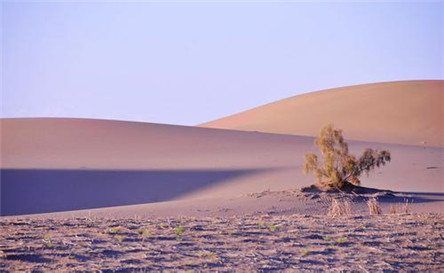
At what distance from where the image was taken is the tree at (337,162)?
86.9ft

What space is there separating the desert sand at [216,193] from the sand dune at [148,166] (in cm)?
10

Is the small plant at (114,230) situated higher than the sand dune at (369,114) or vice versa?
the sand dune at (369,114)

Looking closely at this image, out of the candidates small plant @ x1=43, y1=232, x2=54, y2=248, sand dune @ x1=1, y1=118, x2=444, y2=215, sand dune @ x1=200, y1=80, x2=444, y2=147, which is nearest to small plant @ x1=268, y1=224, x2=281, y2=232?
small plant @ x1=43, y1=232, x2=54, y2=248

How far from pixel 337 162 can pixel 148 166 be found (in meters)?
18.5

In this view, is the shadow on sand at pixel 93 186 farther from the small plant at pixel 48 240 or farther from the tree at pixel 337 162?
the small plant at pixel 48 240

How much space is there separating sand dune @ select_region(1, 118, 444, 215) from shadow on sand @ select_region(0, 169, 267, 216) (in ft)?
0.16

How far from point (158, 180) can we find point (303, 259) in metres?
28.0

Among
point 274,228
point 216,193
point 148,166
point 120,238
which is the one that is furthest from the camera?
point 148,166

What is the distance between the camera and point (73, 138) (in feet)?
194

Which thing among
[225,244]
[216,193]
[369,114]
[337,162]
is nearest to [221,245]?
[225,244]

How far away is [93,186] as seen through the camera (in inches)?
1414

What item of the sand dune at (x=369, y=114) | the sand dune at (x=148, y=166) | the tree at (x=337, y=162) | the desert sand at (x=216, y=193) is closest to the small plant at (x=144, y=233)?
the desert sand at (x=216, y=193)

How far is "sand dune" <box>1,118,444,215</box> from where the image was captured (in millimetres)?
33219

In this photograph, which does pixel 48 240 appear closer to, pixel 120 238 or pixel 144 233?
pixel 120 238
